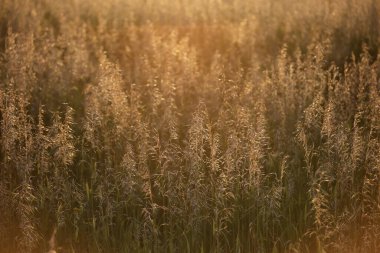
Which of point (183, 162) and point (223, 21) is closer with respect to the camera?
point (183, 162)

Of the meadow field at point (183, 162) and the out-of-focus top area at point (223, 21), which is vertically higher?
the out-of-focus top area at point (223, 21)

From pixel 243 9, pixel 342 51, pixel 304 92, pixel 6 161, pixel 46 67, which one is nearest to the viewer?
pixel 6 161

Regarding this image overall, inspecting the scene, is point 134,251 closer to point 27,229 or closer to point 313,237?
point 27,229

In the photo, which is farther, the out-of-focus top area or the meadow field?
the out-of-focus top area

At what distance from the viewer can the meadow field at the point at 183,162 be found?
14.8 feet

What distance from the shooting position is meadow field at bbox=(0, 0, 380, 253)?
14.8 ft

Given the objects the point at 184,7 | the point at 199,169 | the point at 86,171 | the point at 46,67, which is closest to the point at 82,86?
the point at 46,67

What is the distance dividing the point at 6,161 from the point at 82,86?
2.13 metres

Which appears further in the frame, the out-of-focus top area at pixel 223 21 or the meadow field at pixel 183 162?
the out-of-focus top area at pixel 223 21

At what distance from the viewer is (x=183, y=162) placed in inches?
207

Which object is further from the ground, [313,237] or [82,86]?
[82,86]

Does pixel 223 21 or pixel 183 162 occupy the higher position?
pixel 223 21

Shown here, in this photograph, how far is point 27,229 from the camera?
443 cm

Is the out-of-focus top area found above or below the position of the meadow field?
above
